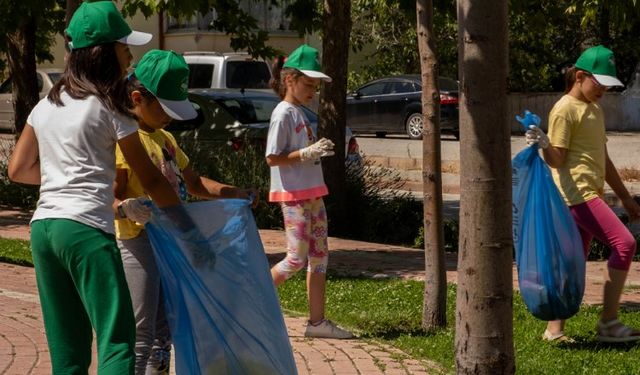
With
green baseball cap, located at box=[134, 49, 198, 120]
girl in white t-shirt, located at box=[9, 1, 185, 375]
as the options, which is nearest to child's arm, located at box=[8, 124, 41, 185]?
girl in white t-shirt, located at box=[9, 1, 185, 375]

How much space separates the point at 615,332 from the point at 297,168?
200 centimetres

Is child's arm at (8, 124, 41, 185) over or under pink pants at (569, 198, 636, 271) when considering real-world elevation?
over

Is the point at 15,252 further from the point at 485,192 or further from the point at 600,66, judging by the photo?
the point at 485,192

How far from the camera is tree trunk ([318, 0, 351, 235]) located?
12977 mm

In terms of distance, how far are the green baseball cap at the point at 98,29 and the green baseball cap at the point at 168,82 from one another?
1.28ft

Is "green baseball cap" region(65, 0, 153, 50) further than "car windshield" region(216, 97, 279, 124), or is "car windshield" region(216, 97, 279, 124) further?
"car windshield" region(216, 97, 279, 124)

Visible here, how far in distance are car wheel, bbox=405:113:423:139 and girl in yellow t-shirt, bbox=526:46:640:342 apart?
21.0m

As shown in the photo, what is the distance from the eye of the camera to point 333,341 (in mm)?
7016

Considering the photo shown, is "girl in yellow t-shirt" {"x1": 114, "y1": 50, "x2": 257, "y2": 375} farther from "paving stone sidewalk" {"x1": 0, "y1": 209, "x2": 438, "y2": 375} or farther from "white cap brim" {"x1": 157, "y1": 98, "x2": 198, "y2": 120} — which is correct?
"paving stone sidewalk" {"x1": 0, "y1": 209, "x2": 438, "y2": 375}

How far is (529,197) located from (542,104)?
80.7 ft

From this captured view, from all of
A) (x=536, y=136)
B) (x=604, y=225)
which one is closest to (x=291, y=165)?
(x=536, y=136)

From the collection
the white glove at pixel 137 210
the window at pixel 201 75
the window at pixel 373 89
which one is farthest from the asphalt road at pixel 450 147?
the white glove at pixel 137 210

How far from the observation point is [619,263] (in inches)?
274

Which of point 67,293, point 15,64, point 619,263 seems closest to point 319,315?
point 619,263
